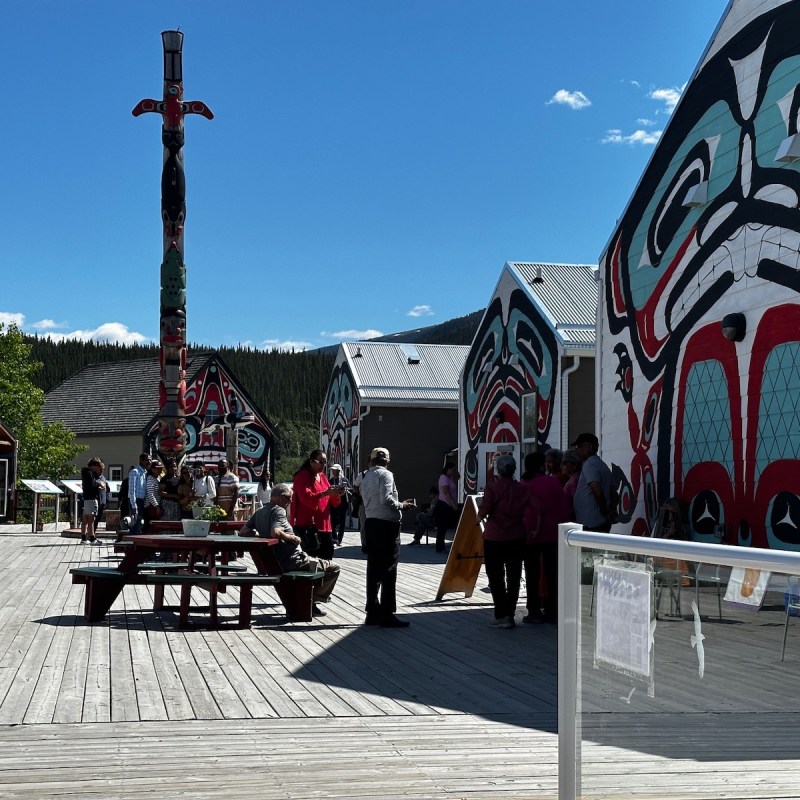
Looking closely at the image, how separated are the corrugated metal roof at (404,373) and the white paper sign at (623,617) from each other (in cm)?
3229

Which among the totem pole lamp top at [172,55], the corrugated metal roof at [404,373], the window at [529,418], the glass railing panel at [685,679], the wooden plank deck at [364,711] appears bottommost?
the wooden plank deck at [364,711]

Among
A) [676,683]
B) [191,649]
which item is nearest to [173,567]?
[191,649]

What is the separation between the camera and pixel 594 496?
38.8 ft

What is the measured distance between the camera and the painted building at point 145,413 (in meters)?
48.4

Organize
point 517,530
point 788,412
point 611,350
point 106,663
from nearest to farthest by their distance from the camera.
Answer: point 106,663
point 788,412
point 517,530
point 611,350

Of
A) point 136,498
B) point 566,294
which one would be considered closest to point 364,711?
point 136,498

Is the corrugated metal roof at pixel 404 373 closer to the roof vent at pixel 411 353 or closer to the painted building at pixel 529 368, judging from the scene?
the roof vent at pixel 411 353

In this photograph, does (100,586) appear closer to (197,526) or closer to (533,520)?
(197,526)

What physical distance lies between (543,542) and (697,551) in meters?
8.26

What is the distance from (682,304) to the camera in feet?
42.5

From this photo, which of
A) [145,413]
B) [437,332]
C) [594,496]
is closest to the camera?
[594,496]

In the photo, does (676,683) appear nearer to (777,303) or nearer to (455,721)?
(455,721)

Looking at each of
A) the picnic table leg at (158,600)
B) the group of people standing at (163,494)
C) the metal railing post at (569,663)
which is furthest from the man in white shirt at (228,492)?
the metal railing post at (569,663)

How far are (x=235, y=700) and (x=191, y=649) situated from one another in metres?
2.31
